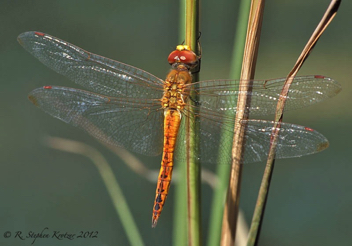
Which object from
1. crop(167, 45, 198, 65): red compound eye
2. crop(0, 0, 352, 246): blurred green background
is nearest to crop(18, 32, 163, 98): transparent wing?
crop(167, 45, 198, 65): red compound eye

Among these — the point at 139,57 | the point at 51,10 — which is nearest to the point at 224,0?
the point at 139,57

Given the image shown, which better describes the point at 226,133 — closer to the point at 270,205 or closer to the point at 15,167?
the point at 270,205

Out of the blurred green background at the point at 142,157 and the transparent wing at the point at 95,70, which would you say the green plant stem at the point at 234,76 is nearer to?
the transparent wing at the point at 95,70

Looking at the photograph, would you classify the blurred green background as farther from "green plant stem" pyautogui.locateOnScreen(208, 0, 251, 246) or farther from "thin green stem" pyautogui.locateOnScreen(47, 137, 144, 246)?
"green plant stem" pyautogui.locateOnScreen(208, 0, 251, 246)
